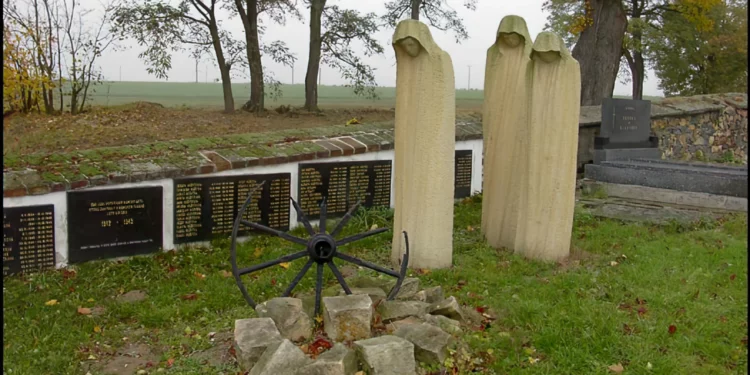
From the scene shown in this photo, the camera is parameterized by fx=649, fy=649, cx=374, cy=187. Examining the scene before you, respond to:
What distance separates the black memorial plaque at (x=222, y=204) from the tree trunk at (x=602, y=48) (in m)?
10.3

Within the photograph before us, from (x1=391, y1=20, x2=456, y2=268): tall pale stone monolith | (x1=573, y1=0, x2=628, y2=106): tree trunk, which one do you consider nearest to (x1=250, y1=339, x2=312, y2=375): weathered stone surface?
(x1=391, y1=20, x2=456, y2=268): tall pale stone monolith

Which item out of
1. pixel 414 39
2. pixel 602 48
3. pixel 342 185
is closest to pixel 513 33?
pixel 414 39

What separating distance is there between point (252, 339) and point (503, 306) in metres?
2.14

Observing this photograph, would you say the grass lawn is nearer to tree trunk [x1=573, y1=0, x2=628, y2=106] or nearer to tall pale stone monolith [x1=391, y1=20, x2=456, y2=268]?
tall pale stone monolith [x1=391, y1=20, x2=456, y2=268]

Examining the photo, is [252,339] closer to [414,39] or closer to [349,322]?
[349,322]

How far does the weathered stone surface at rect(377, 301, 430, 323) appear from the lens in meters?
4.79

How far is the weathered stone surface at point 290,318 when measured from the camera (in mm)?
4598

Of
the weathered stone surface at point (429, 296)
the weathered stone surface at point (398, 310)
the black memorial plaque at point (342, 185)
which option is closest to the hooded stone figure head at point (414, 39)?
the weathered stone surface at point (429, 296)

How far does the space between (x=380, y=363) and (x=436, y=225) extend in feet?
8.71

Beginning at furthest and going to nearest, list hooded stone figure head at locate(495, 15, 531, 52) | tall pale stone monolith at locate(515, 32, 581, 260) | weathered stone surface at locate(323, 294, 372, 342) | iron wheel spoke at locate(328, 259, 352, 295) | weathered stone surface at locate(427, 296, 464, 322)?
hooded stone figure head at locate(495, 15, 531, 52) < tall pale stone monolith at locate(515, 32, 581, 260) < weathered stone surface at locate(427, 296, 464, 322) < iron wheel spoke at locate(328, 259, 352, 295) < weathered stone surface at locate(323, 294, 372, 342)

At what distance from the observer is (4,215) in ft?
20.2

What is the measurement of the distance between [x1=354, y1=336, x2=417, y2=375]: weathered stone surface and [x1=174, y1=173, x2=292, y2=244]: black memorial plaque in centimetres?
379

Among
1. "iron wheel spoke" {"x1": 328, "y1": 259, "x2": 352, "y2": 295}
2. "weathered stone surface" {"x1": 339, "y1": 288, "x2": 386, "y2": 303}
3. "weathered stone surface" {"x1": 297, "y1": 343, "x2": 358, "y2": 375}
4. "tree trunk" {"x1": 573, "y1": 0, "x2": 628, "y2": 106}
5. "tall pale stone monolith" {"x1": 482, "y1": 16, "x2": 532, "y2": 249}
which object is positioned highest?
"tree trunk" {"x1": 573, "y1": 0, "x2": 628, "y2": 106}

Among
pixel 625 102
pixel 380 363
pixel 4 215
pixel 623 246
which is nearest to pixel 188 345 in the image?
pixel 380 363
